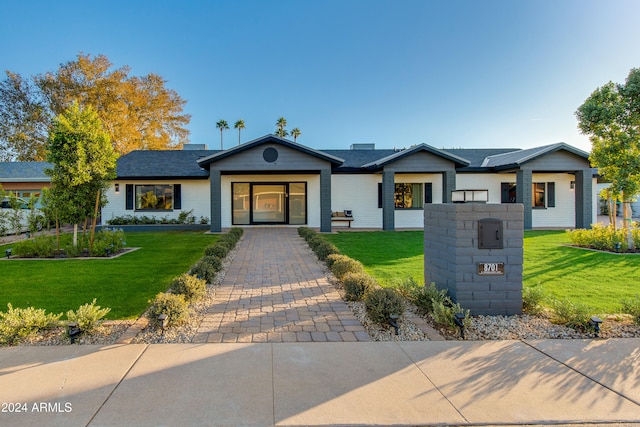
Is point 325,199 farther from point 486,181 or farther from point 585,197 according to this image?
point 585,197

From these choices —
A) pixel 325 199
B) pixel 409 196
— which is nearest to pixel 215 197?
pixel 325 199

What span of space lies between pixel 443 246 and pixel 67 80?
3548 cm

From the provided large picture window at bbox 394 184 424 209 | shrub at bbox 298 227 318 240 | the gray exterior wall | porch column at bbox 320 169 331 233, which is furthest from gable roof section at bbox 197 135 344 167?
large picture window at bbox 394 184 424 209

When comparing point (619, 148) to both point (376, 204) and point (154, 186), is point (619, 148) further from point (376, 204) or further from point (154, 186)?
point (154, 186)

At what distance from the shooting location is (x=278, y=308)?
4.86 m

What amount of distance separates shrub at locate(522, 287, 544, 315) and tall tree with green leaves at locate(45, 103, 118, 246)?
32.5 ft

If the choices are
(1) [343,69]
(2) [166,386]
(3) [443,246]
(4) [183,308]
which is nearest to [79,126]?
(4) [183,308]

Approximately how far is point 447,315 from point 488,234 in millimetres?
1125

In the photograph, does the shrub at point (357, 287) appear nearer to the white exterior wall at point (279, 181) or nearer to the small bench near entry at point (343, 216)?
the small bench near entry at point (343, 216)

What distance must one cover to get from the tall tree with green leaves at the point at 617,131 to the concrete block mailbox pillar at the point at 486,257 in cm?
765

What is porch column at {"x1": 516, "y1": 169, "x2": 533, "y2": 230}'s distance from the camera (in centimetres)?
1609

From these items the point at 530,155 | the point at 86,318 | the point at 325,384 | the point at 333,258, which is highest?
the point at 530,155

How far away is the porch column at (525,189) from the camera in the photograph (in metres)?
16.1

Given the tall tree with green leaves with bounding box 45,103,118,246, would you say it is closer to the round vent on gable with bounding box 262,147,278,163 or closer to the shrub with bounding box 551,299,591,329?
the round vent on gable with bounding box 262,147,278,163
